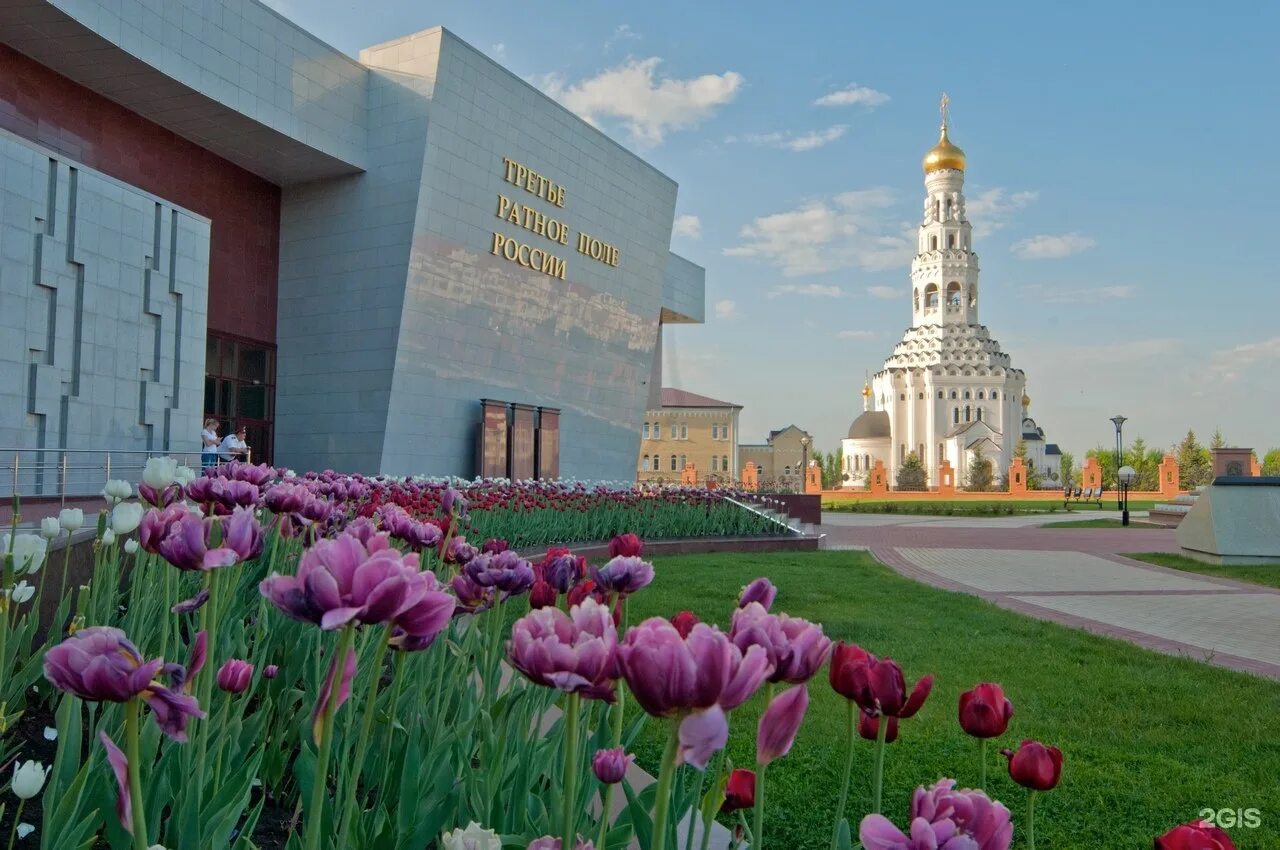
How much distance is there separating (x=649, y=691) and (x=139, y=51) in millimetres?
16148

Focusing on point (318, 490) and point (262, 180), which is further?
point (262, 180)

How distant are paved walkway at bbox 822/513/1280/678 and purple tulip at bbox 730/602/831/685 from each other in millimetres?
6575

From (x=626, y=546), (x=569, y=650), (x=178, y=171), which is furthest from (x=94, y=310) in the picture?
(x=569, y=650)

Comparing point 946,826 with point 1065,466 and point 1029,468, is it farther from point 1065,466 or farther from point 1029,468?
point 1065,466

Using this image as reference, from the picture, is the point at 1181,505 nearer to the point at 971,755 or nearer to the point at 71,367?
the point at 971,755

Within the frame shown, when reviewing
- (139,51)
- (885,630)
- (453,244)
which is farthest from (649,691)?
(453,244)

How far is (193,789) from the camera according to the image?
5.28 ft

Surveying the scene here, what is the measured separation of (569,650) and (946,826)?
46 cm

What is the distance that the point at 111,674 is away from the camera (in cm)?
106

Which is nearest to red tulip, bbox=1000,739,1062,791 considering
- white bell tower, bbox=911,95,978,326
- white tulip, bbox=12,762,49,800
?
white tulip, bbox=12,762,49,800

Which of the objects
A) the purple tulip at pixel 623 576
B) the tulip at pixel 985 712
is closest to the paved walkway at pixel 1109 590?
the tulip at pixel 985 712

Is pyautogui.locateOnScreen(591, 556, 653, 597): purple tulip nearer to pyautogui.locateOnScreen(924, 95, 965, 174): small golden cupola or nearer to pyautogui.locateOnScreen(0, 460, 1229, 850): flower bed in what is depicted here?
pyautogui.locateOnScreen(0, 460, 1229, 850): flower bed

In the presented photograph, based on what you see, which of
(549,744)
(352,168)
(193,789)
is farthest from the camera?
(352,168)

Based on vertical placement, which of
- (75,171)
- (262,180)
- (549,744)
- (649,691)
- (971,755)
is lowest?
(971,755)
